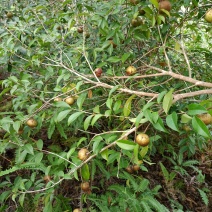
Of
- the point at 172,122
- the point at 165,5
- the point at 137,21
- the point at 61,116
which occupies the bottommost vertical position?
the point at 61,116

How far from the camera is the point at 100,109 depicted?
2408 mm

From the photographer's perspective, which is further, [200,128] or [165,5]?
[165,5]

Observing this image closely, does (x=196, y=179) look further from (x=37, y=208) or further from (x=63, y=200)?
(x=37, y=208)

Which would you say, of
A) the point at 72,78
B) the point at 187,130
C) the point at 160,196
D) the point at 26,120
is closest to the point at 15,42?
the point at 72,78

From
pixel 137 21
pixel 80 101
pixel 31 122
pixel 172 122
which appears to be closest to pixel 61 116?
pixel 80 101

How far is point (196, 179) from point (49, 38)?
2038 millimetres

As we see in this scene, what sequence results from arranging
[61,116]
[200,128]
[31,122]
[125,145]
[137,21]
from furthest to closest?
[137,21] → [31,122] → [61,116] → [125,145] → [200,128]

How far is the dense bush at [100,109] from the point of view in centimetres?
166

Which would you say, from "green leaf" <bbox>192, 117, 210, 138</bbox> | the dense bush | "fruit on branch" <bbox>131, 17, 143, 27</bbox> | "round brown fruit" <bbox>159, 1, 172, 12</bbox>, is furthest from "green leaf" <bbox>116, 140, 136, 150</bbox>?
"fruit on branch" <bbox>131, 17, 143, 27</bbox>

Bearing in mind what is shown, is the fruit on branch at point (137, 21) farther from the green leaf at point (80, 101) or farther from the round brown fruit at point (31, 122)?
the round brown fruit at point (31, 122)

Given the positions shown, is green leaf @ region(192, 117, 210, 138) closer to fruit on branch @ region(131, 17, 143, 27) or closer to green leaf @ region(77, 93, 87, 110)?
green leaf @ region(77, 93, 87, 110)

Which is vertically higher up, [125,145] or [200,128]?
[200,128]

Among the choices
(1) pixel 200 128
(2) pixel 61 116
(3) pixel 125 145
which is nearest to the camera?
(1) pixel 200 128

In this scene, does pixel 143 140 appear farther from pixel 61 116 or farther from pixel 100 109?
pixel 100 109
